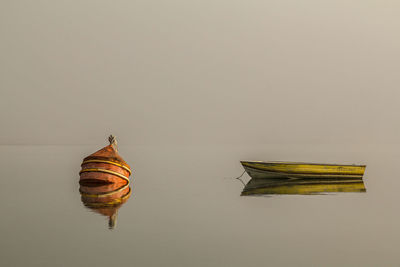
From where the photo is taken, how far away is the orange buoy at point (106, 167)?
41.8m

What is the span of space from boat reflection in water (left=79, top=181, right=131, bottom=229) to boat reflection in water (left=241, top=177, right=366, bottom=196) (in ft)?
33.8

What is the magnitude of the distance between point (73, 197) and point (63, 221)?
1055 cm

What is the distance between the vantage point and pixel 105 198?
4172cm

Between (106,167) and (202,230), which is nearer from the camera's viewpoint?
(202,230)

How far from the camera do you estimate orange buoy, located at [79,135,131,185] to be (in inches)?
1644

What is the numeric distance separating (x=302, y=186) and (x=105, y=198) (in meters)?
20.6

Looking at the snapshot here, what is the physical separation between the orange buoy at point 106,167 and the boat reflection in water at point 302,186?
11.4 metres

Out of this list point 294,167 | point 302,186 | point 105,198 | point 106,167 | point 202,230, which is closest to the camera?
point 202,230

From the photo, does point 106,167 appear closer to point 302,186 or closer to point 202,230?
point 202,230

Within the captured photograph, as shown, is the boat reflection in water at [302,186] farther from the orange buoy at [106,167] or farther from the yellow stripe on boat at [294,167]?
the orange buoy at [106,167]

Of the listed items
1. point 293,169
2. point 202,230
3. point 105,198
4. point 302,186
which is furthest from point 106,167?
point 302,186

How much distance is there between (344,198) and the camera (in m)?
47.4

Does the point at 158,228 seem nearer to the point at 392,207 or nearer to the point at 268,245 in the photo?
the point at 268,245

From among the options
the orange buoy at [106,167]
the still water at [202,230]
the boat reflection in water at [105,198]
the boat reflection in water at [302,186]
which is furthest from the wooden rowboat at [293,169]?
the orange buoy at [106,167]
